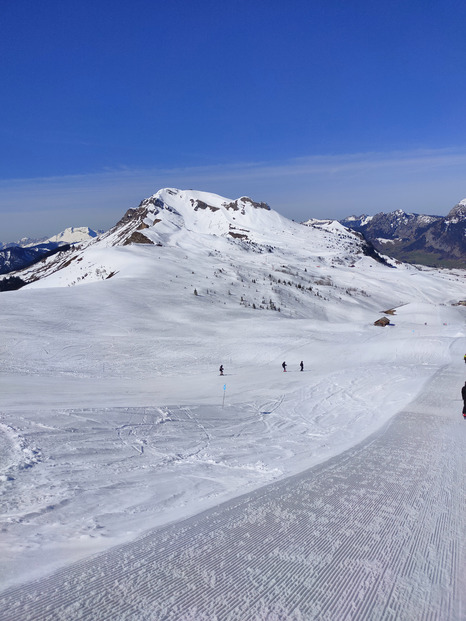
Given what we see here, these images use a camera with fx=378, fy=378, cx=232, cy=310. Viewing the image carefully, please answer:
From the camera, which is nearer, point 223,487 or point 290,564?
point 290,564

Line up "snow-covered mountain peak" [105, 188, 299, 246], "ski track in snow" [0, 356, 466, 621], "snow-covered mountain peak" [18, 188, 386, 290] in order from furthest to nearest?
1. "snow-covered mountain peak" [105, 188, 299, 246]
2. "snow-covered mountain peak" [18, 188, 386, 290]
3. "ski track in snow" [0, 356, 466, 621]

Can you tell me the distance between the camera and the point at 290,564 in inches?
182

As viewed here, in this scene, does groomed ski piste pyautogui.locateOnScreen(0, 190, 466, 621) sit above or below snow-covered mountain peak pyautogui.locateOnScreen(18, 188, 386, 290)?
below

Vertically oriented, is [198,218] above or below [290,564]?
above

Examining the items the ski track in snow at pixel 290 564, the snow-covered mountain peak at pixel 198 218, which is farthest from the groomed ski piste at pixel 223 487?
the snow-covered mountain peak at pixel 198 218

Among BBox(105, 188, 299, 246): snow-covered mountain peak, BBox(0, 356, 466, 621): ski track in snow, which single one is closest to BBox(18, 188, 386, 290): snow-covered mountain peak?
BBox(105, 188, 299, 246): snow-covered mountain peak

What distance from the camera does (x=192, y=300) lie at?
4941cm

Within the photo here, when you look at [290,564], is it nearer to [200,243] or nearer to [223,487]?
[223,487]

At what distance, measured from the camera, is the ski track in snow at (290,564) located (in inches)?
152

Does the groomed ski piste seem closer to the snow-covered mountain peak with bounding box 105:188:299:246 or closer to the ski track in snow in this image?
the ski track in snow

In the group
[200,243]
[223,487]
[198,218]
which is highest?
[198,218]

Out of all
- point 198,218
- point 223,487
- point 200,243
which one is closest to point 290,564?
Answer: point 223,487

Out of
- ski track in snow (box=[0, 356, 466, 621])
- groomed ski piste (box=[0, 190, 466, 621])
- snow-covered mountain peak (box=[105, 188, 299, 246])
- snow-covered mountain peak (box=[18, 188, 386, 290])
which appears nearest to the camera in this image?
ski track in snow (box=[0, 356, 466, 621])

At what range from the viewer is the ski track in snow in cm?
385
